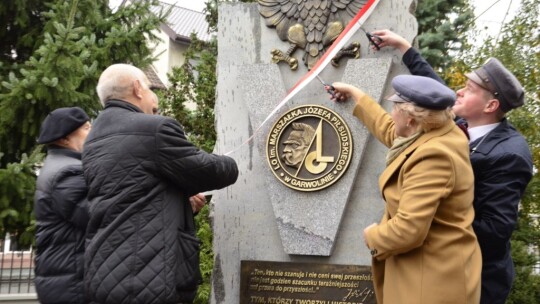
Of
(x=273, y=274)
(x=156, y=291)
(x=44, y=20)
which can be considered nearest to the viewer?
(x=156, y=291)

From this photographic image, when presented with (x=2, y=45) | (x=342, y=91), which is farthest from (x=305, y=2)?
(x=2, y=45)

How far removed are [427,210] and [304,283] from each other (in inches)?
51.1

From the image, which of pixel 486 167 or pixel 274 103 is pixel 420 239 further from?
pixel 274 103

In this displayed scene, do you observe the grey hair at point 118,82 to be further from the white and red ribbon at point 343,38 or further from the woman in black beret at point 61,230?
the white and red ribbon at point 343,38

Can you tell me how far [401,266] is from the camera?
264cm

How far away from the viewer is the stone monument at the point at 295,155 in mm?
3561

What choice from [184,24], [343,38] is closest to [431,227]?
[343,38]

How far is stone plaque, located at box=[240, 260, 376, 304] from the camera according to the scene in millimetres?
3502

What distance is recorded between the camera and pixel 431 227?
2592 mm

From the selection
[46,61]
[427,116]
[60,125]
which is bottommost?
[427,116]

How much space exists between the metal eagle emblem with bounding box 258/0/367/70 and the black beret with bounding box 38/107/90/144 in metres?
1.19

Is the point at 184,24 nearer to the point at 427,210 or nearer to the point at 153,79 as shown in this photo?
the point at 153,79

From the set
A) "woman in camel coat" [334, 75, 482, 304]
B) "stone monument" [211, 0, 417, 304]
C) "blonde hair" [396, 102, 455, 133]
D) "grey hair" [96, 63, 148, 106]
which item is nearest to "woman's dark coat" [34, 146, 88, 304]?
"grey hair" [96, 63, 148, 106]

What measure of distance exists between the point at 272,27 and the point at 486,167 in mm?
1560
